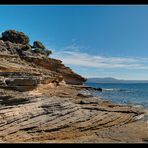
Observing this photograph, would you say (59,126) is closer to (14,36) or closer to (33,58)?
(33,58)

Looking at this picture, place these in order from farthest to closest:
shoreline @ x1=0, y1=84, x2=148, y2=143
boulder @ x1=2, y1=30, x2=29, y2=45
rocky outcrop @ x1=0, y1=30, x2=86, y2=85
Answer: boulder @ x1=2, y1=30, x2=29, y2=45, rocky outcrop @ x1=0, y1=30, x2=86, y2=85, shoreline @ x1=0, y1=84, x2=148, y2=143

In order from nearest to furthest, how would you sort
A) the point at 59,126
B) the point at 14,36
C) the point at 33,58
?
the point at 59,126, the point at 33,58, the point at 14,36

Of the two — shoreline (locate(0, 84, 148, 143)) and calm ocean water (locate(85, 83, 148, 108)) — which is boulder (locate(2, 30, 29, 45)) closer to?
calm ocean water (locate(85, 83, 148, 108))

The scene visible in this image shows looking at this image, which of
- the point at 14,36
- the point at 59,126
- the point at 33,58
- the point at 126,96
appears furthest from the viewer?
the point at 14,36

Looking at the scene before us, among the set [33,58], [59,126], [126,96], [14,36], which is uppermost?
[14,36]

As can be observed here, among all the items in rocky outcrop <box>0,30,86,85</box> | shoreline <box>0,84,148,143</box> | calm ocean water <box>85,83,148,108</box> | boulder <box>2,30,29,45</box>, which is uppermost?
boulder <box>2,30,29,45</box>

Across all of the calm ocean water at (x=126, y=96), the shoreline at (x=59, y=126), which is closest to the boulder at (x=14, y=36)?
the calm ocean water at (x=126, y=96)

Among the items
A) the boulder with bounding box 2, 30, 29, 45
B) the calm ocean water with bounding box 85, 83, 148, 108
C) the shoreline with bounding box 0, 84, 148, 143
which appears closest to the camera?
the shoreline with bounding box 0, 84, 148, 143

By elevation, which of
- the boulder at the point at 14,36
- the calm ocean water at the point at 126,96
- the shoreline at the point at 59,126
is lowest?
the shoreline at the point at 59,126

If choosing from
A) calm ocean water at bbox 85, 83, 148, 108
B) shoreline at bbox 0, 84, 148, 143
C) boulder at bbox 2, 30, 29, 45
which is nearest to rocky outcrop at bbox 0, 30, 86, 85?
boulder at bbox 2, 30, 29, 45

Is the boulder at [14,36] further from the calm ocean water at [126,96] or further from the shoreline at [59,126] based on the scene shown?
the shoreline at [59,126]

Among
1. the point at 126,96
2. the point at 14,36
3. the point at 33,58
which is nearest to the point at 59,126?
the point at 126,96

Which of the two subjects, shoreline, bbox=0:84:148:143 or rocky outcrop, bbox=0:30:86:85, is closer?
shoreline, bbox=0:84:148:143
